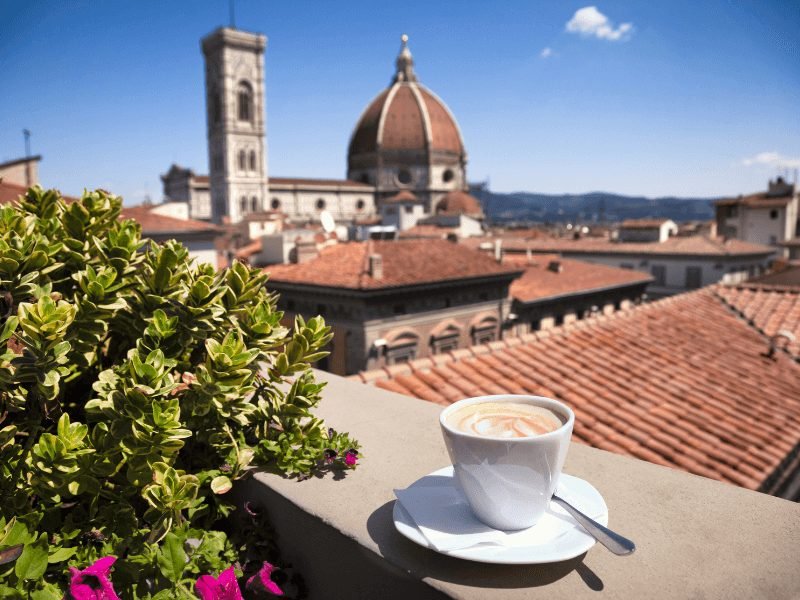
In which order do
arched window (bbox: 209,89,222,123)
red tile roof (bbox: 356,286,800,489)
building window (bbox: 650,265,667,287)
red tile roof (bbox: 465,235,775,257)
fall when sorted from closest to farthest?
red tile roof (bbox: 356,286,800,489) < red tile roof (bbox: 465,235,775,257) < building window (bbox: 650,265,667,287) < arched window (bbox: 209,89,222,123)

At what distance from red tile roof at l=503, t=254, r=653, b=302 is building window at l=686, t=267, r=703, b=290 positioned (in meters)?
9.71

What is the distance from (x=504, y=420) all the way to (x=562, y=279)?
27182mm

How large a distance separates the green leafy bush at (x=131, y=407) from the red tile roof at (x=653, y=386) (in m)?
3.50

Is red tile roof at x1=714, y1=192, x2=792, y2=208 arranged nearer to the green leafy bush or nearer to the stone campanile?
the stone campanile

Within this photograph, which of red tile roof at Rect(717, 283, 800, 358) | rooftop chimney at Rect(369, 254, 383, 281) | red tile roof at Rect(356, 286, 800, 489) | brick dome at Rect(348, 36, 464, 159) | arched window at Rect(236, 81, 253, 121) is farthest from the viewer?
brick dome at Rect(348, 36, 464, 159)

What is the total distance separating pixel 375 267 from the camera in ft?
64.0

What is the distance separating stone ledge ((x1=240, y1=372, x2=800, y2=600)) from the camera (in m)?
1.30

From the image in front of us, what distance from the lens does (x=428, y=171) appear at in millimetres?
86812

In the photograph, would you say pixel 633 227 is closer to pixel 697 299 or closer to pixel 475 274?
pixel 475 274

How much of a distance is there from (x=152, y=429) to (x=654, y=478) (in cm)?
A: 143

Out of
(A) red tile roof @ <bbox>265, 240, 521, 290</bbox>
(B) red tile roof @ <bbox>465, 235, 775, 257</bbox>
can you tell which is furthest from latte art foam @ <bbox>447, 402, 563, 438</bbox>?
(B) red tile roof @ <bbox>465, 235, 775, 257</bbox>

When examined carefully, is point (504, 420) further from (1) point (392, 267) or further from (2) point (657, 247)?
(2) point (657, 247)

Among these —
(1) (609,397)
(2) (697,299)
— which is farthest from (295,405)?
(2) (697,299)

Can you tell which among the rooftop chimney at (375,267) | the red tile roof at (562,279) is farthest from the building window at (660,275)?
the rooftop chimney at (375,267)
